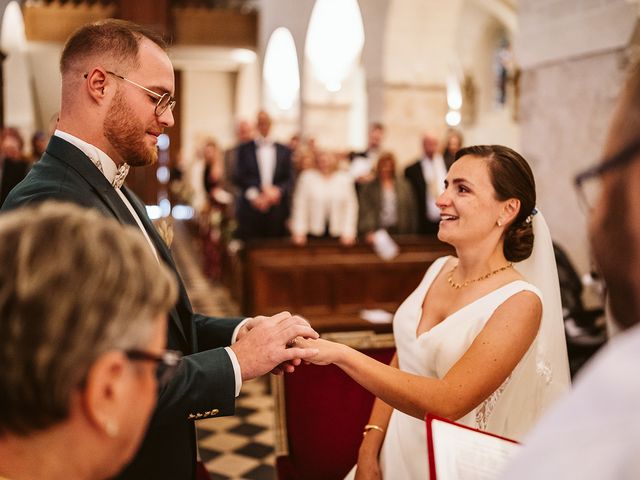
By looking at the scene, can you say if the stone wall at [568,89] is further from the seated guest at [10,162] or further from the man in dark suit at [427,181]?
the seated guest at [10,162]

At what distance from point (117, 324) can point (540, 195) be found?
502 centimetres

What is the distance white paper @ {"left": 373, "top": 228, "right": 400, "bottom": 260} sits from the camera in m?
6.67

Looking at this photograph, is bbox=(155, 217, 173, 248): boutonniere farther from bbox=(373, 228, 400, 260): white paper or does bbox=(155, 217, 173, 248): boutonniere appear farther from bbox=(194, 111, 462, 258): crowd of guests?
bbox=(194, 111, 462, 258): crowd of guests

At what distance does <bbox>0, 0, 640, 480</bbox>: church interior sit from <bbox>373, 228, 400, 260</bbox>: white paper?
19mm

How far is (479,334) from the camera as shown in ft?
6.41

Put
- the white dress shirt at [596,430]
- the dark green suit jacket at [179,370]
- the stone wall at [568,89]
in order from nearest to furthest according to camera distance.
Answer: the white dress shirt at [596,430]
the dark green suit jacket at [179,370]
the stone wall at [568,89]

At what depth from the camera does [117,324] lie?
2.95 ft

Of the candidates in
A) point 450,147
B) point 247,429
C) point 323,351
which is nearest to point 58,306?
point 323,351

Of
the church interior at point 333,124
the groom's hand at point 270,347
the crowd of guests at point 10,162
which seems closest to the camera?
the groom's hand at point 270,347

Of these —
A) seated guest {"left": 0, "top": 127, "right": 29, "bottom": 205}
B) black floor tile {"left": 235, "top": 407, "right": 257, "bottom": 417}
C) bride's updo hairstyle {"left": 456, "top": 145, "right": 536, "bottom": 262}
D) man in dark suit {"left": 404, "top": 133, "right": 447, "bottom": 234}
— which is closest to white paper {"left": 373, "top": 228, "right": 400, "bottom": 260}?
man in dark suit {"left": 404, "top": 133, "right": 447, "bottom": 234}

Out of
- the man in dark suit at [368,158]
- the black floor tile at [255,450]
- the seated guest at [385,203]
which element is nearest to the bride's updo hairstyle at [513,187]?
the black floor tile at [255,450]

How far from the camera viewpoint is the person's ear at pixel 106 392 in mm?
896

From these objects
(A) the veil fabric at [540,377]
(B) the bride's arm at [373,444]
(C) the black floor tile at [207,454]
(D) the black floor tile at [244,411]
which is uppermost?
(A) the veil fabric at [540,377]

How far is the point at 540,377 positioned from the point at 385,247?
4631 mm
